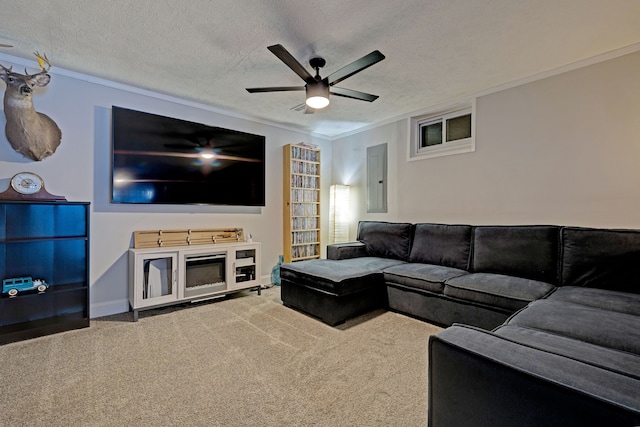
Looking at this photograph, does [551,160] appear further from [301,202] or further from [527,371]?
[301,202]

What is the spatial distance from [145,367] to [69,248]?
1.71 m

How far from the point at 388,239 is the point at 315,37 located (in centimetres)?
256

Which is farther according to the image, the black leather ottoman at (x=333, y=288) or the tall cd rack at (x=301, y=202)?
the tall cd rack at (x=301, y=202)

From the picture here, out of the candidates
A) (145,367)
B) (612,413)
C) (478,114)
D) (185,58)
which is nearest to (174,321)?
(145,367)

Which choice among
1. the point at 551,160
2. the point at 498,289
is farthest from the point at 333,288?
the point at 551,160

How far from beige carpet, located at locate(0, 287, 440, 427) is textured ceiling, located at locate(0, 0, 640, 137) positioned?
8.19 feet

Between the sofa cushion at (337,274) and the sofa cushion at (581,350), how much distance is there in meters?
1.46

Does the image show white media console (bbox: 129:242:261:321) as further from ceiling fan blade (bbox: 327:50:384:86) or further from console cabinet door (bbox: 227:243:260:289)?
ceiling fan blade (bbox: 327:50:384:86)

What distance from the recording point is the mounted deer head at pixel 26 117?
2449 mm

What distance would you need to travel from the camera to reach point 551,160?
288 centimetres

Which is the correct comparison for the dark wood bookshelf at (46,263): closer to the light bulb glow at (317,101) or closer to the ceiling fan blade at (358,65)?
the light bulb glow at (317,101)

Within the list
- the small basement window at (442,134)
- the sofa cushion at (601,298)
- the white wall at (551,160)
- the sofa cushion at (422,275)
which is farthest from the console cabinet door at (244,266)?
the sofa cushion at (601,298)

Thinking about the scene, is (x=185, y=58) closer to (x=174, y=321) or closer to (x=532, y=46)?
(x=174, y=321)

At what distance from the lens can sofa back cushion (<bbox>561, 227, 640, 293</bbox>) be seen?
2229mm
